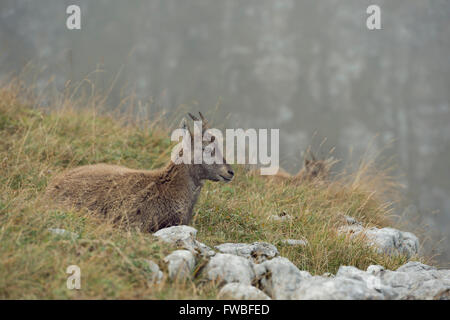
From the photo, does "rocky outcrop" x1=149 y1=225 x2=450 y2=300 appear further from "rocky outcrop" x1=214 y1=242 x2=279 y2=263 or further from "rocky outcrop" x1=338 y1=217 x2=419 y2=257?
"rocky outcrop" x1=338 y1=217 x2=419 y2=257

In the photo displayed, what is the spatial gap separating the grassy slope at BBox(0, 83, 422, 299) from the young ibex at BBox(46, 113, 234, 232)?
14.8 inches

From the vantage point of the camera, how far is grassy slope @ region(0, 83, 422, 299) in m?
4.32

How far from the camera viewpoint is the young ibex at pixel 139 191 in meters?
6.29

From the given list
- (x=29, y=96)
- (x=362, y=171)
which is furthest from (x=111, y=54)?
(x=362, y=171)

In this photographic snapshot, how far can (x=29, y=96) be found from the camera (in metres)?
10.8

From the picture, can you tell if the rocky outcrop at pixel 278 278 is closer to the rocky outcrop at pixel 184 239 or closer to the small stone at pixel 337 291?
the small stone at pixel 337 291

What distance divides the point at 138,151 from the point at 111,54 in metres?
35.8

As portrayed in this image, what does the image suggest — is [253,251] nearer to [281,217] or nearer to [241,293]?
[241,293]

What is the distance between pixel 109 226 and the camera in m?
5.36

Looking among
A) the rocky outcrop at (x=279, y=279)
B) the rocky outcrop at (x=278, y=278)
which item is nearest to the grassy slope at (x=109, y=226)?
the rocky outcrop at (x=279, y=279)

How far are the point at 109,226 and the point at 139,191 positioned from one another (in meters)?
1.15

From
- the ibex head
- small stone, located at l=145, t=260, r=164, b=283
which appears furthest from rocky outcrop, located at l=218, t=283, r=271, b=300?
the ibex head

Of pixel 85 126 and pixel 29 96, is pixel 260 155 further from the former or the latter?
pixel 29 96

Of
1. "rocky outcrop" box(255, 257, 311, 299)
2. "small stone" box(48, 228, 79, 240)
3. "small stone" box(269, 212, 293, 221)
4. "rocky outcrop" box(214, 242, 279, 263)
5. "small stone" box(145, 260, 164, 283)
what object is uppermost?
"small stone" box(48, 228, 79, 240)
